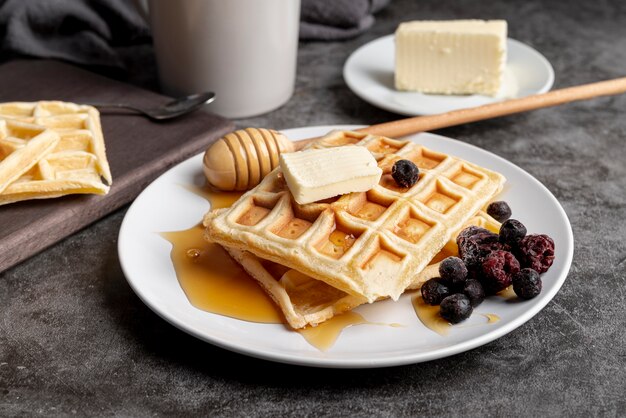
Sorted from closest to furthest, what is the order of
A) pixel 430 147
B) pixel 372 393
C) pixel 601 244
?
pixel 372 393 < pixel 601 244 < pixel 430 147

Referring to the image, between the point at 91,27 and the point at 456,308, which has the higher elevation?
the point at 456,308

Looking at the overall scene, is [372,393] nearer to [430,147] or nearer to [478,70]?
[430,147]

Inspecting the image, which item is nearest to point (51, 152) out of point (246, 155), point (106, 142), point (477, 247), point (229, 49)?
point (106, 142)

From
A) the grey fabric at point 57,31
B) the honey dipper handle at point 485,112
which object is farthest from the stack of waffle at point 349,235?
the grey fabric at point 57,31

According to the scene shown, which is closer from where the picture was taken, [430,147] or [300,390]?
[300,390]

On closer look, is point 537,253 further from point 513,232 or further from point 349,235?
point 349,235

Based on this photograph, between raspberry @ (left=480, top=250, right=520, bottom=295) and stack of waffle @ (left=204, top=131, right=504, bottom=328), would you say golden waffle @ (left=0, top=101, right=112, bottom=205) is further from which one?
raspberry @ (left=480, top=250, right=520, bottom=295)

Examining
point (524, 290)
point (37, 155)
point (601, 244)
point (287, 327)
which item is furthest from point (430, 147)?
point (37, 155)
